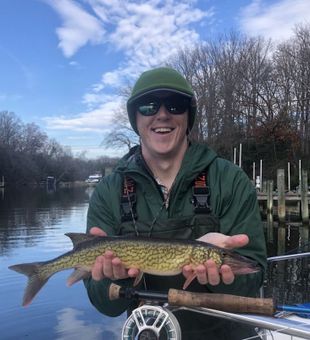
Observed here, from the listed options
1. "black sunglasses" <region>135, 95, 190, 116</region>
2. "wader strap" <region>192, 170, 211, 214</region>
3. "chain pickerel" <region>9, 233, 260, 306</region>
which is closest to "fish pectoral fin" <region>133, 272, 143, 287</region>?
"chain pickerel" <region>9, 233, 260, 306</region>

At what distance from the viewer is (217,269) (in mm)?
2650

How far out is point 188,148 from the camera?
3.14m

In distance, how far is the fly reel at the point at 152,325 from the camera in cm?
265

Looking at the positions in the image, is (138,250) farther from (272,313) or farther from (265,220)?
(265,220)

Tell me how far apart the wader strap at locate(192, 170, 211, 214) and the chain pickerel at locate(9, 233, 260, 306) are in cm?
21

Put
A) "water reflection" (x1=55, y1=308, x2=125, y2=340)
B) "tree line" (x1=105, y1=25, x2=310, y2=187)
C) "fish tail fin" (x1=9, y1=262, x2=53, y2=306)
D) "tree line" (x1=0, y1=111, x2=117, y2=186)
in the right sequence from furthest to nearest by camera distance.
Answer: "tree line" (x1=0, y1=111, x2=117, y2=186)
"tree line" (x1=105, y1=25, x2=310, y2=187)
"water reflection" (x1=55, y1=308, x2=125, y2=340)
"fish tail fin" (x1=9, y1=262, x2=53, y2=306)

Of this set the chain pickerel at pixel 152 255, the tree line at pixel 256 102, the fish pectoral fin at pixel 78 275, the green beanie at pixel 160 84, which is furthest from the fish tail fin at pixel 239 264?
the tree line at pixel 256 102

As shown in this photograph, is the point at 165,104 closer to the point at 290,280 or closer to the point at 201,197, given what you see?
the point at 201,197

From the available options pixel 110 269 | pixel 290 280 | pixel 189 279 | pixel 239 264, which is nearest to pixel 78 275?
pixel 110 269

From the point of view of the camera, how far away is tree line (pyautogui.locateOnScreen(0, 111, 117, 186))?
4635 inches

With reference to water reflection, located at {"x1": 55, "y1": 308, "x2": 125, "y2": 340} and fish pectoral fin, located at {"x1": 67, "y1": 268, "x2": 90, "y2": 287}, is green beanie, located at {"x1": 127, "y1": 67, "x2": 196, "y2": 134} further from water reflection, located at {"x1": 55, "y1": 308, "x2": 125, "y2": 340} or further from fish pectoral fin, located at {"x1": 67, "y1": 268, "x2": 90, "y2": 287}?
water reflection, located at {"x1": 55, "y1": 308, "x2": 125, "y2": 340}

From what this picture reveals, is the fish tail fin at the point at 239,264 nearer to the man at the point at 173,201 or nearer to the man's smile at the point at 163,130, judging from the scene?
the man at the point at 173,201

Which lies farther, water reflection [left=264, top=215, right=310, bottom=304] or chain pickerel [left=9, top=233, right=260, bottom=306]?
water reflection [left=264, top=215, right=310, bottom=304]

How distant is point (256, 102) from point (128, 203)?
48.2 meters
